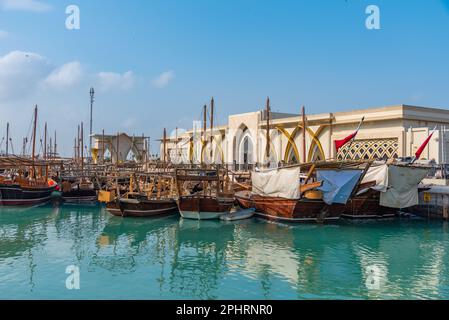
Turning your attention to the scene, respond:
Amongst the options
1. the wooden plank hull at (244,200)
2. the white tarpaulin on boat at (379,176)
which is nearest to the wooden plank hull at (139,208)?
the wooden plank hull at (244,200)

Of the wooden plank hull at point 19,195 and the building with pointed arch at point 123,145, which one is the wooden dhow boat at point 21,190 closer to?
the wooden plank hull at point 19,195

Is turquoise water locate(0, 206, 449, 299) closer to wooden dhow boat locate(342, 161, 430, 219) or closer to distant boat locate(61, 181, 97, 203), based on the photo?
wooden dhow boat locate(342, 161, 430, 219)

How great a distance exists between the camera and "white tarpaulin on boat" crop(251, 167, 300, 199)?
23184mm

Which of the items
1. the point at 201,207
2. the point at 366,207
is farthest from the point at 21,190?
the point at 366,207

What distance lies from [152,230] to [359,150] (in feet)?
61.7

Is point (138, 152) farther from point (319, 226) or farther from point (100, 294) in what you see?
point (100, 294)

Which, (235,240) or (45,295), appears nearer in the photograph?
(45,295)

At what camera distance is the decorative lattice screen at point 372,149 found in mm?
30188

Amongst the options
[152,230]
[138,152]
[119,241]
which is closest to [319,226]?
[152,230]

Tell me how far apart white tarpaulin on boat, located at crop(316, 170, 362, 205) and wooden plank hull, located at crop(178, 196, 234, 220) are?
246 inches

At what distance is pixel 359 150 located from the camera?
3203 centimetres

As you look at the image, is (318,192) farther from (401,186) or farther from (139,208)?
(139,208)

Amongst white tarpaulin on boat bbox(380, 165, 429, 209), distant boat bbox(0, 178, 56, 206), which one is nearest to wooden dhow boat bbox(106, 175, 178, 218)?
distant boat bbox(0, 178, 56, 206)
